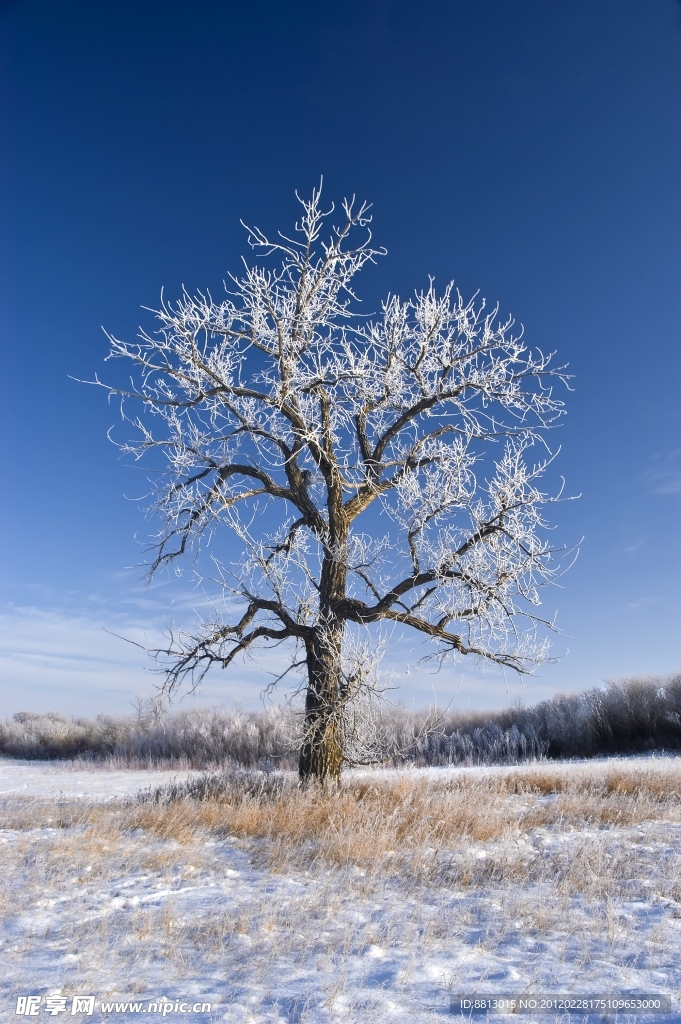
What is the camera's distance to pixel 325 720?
10102 millimetres

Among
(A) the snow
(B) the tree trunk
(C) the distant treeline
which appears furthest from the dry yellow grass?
(C) the distant treeline

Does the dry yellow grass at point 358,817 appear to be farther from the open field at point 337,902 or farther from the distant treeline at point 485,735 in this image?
the distant treeline at point 485,735

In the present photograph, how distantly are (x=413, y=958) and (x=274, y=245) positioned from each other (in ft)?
32.2

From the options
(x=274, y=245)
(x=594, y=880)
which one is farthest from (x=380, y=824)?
(x=274, y=245)

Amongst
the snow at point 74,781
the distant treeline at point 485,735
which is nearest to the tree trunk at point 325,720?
the snow at point 74,781

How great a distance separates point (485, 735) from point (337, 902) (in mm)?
20120

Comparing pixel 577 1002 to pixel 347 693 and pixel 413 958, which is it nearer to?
pixel 413 958

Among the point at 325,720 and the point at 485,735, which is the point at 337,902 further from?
the point at 485,735

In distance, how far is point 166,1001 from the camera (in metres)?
3.61

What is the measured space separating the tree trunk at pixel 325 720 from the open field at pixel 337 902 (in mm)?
727

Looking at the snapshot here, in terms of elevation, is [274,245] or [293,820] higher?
[274,245]

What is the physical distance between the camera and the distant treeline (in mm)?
21969

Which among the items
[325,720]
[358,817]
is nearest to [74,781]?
[325,720]

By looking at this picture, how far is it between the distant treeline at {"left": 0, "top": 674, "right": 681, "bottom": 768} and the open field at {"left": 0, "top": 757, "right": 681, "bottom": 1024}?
11806mm
